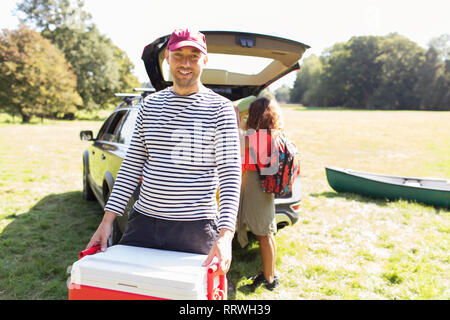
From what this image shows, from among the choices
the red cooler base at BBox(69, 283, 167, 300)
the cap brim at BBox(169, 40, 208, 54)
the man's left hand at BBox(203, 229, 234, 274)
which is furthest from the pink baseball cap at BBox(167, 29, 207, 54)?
the red cooler base at BBox(69, 283, 167, 300)

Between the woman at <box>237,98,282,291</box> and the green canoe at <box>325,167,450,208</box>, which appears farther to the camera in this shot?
the green canoe at <box>325,167,450,208</box>

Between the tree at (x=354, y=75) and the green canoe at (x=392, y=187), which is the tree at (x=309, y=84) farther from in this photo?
the green canoe at (x=392, y=187)

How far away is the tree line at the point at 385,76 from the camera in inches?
2485

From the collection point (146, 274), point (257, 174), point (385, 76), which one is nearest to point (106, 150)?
point (257, 174)

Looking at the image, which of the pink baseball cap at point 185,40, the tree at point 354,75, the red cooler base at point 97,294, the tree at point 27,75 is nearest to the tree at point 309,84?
the tree at point 354,75

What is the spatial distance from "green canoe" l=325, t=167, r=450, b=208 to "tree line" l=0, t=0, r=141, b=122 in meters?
28.6

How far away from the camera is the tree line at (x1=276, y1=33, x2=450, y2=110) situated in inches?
2485

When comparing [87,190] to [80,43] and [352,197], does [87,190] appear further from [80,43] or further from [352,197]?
[80,43]

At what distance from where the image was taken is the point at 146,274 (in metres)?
1.43

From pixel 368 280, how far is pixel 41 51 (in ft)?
111

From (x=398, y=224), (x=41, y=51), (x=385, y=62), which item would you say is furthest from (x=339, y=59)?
(x=398, y=224)

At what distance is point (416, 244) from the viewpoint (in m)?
4.56

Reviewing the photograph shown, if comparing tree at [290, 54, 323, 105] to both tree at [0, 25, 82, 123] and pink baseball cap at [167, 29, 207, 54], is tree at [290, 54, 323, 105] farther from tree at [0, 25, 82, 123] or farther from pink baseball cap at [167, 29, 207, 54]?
pink baseball cap at [167, 29, 207, 54]
